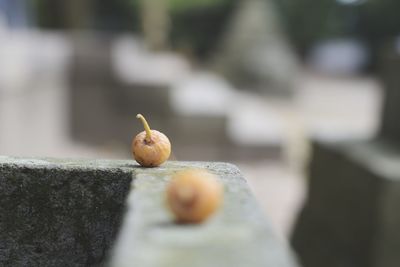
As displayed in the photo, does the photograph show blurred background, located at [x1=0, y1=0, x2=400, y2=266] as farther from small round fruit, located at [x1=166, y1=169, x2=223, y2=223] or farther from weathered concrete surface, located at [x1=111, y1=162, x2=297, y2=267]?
small round fruit, located at [x1=166, y1=169, x2=223, y2=223]

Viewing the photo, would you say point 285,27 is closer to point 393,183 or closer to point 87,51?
point 87,51

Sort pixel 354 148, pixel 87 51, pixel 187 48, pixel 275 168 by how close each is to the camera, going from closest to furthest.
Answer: pixel 354 148
pixel 275 168
pixel 87 51
pixel 187 48

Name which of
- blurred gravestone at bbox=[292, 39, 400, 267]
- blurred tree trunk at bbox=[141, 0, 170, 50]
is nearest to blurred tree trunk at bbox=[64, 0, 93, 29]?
blurred tree trunk at bbox=[141, 0, 170, 50]

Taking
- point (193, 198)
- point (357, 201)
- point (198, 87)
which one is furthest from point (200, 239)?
point (198, 87)

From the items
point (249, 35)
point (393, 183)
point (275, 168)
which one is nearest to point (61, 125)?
point (275, 168)

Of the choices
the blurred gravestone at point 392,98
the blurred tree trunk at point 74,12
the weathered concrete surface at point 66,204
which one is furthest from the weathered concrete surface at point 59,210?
the blurred tree trunk at point 74,12
